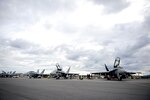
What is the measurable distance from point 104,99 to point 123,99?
2.94 feet

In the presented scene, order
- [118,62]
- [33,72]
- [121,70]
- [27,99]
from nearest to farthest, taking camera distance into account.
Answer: [27,99], [121,70], [118,62], [33,72]

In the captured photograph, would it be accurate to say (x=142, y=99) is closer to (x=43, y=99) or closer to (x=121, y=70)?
(x=43, y=99)

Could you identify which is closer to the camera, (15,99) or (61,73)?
(15,99)

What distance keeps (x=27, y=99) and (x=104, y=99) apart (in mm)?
3667

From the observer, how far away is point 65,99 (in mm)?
6469

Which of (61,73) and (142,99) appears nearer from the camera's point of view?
(142,99)

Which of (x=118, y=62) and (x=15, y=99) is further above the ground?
(x=118, y=62)

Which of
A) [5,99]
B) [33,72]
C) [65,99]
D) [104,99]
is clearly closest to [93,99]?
[104,99]

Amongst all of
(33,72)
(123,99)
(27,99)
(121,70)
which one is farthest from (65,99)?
(33,72)

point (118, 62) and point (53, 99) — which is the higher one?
point (118, 62)

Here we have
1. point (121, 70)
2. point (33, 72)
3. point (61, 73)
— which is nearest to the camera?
point (121, 70)

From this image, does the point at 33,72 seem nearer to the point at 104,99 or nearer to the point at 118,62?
the point at 118,62

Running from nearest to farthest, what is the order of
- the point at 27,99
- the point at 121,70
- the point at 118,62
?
the point at 27,99, the point at 121,70, the point at 118,62

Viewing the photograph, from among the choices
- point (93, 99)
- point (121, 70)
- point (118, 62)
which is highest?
point (118, 62)
